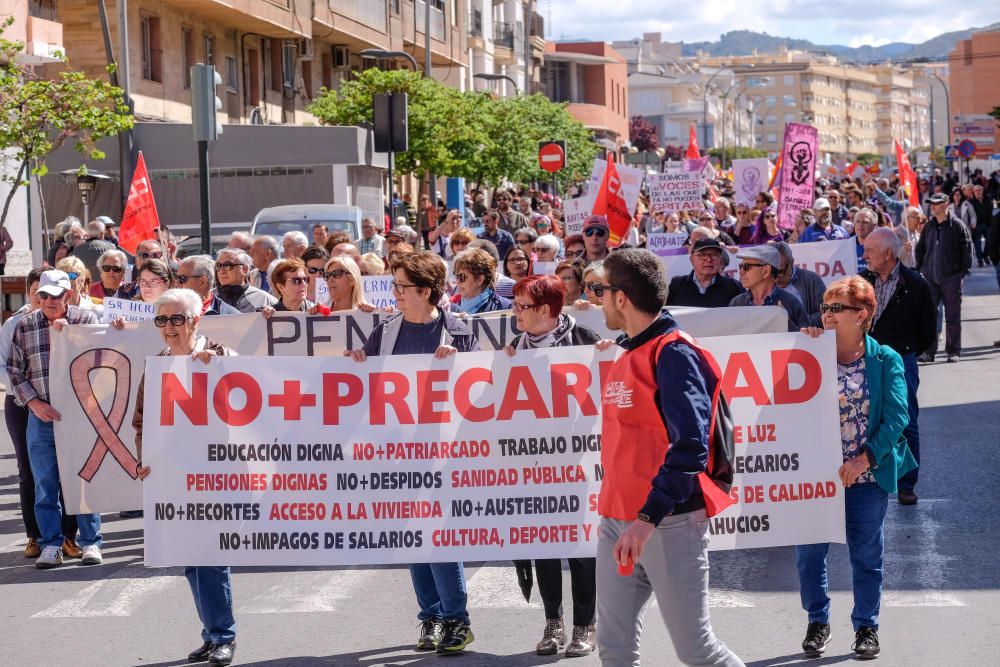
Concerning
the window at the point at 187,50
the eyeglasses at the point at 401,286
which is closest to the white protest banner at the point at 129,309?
the eyeglasses at the point at 401,286

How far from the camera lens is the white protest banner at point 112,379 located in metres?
8.97

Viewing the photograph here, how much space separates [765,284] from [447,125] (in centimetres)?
3101

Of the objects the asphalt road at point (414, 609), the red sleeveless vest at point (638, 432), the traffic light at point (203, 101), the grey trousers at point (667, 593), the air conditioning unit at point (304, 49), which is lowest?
the asphalt road at point (414, 609)

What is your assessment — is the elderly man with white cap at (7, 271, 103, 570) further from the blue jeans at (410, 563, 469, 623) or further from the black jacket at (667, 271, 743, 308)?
the black jacket at (667, 271, 743, 308)

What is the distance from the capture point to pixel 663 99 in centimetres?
17462

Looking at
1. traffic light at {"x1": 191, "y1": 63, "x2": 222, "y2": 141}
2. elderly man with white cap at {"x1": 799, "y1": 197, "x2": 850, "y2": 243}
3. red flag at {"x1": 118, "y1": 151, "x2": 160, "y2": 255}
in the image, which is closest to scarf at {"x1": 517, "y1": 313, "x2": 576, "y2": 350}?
red flag at {"x1": 118, "y1": 151, "x2": 160, "y2": 255}

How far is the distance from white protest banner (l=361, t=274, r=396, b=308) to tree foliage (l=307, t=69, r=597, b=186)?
24206mm

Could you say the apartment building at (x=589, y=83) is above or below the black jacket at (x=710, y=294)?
above

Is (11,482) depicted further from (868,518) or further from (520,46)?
(520,46)

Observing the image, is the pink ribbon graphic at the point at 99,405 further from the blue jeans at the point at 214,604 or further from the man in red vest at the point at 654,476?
the man in red vest at the point at 654,476

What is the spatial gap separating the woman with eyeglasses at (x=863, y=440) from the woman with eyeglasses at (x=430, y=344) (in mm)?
1532

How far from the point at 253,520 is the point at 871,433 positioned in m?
2.71

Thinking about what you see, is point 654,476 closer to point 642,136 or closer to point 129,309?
point 129,309

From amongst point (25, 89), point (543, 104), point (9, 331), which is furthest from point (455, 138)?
point (9, 331)
